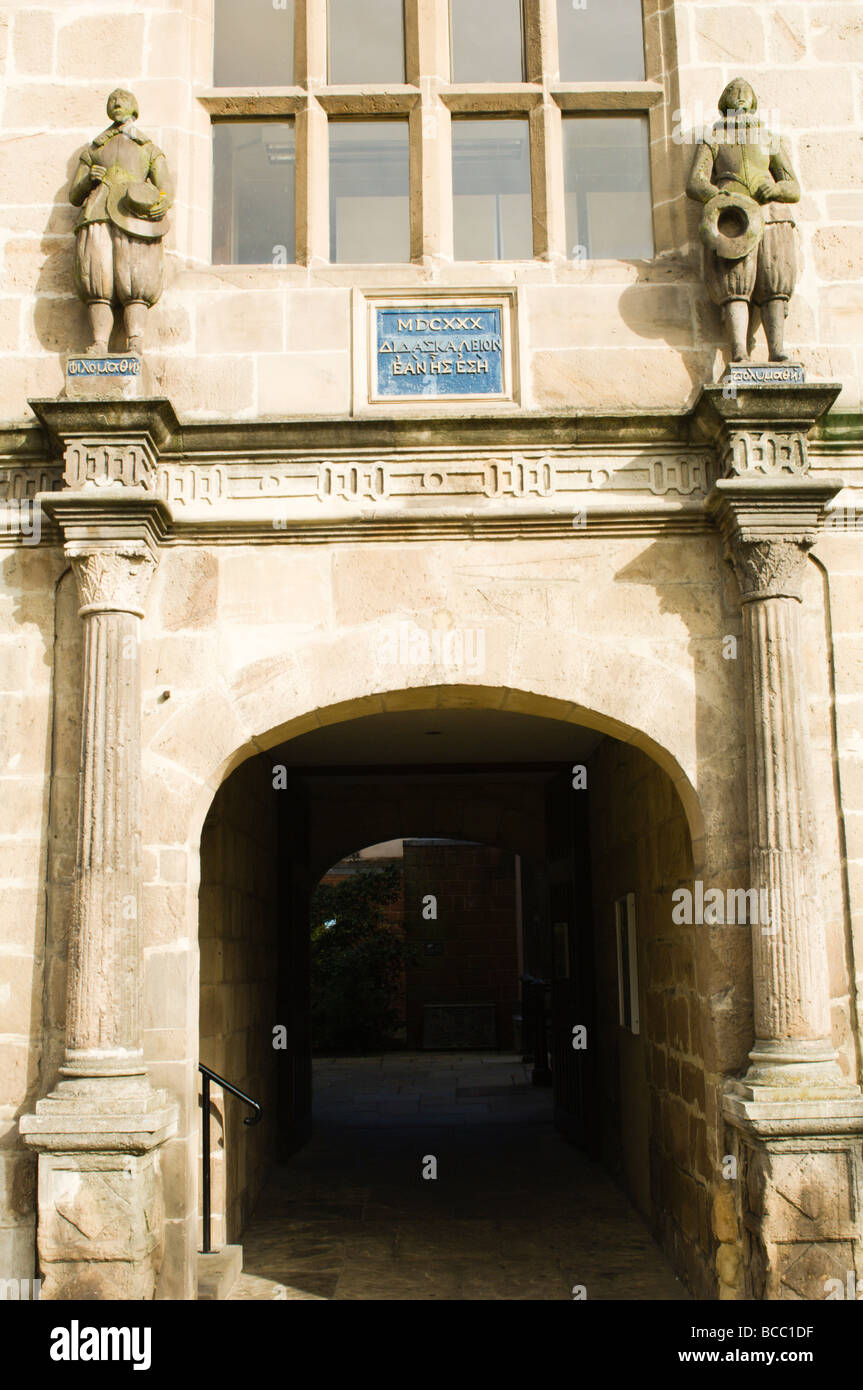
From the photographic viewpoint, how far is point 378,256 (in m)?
5.32

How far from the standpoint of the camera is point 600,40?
18.2 ft

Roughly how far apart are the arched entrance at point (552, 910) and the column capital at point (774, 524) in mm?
773

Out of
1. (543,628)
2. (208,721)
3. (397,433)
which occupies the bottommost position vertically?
(208,721)

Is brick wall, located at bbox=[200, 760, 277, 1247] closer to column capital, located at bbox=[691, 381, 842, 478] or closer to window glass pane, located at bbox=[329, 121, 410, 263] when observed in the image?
window glass pane, located at bbox=[329, 121, 410, 263]

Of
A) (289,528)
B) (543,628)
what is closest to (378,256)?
(289,528)

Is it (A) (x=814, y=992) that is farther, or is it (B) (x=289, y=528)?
(B) (x=289, y=528)

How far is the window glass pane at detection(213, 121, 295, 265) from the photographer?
5.34 meters

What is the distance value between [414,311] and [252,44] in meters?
1.51

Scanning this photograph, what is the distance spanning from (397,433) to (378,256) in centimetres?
91

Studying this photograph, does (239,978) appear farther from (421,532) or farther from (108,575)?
(421,532)

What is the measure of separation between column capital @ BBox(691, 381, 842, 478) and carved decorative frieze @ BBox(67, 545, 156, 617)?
7.29 feet

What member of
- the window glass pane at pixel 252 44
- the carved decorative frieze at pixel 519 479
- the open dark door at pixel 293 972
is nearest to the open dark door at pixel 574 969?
the open dark door at pixel 293 972
